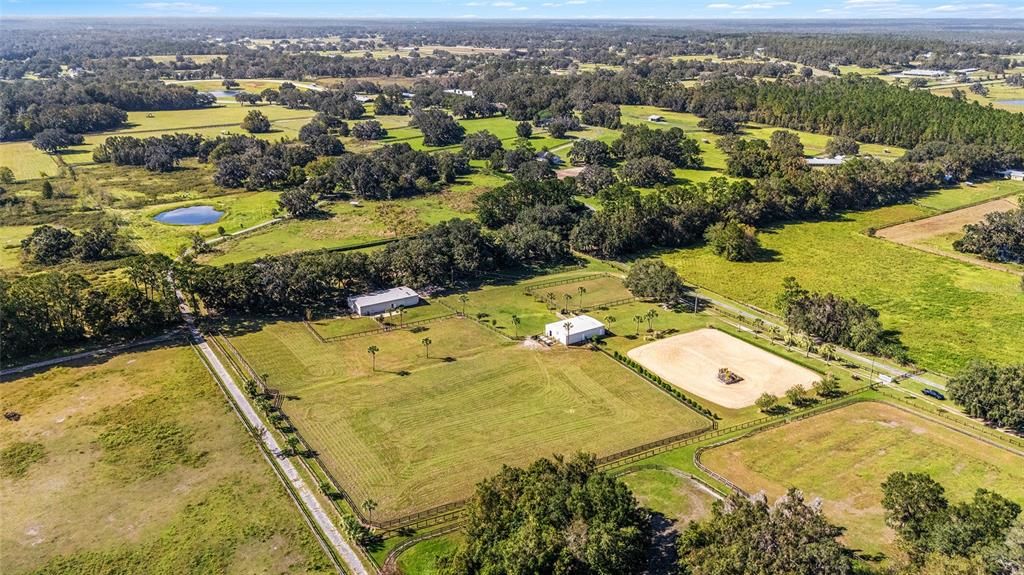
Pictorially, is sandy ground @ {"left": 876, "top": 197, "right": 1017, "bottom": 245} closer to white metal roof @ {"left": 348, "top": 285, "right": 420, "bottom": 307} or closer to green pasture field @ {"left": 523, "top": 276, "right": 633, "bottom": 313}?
green pasture field @ {"left": 523, "top": 276, "right": 633, "bottom": 313}

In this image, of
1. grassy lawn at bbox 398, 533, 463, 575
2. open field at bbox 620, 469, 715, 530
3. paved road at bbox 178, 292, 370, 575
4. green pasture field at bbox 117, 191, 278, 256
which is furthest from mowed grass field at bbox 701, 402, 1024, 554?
green pasture field at bbox 117, 191, 278, 256

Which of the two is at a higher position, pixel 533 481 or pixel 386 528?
pixel 533 481

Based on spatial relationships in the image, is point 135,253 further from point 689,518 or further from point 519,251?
point 689,518

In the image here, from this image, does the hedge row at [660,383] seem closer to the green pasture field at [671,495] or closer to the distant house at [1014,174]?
the green pasture field at [671,495]

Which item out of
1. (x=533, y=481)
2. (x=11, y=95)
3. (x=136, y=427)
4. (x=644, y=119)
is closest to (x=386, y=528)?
(x=533, y=481)

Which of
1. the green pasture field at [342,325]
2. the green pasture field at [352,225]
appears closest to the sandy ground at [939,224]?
the green pasture field at [352,225]

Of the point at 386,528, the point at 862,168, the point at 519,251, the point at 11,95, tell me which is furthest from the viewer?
the point at 11,95

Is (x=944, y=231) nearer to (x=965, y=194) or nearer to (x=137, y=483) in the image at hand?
(x=965, y=194)
